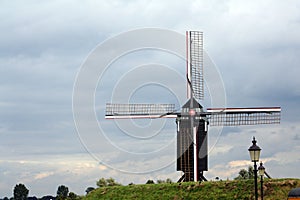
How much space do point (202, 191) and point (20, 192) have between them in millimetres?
107002

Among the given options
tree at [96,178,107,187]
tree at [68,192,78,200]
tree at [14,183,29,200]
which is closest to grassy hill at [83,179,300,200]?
tree at [68,192,78,200]

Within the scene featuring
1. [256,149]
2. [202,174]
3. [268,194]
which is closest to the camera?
[256,149]

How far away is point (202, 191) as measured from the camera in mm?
59250

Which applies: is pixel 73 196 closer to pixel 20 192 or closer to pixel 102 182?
pixel 102 182

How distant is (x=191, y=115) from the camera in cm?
6412

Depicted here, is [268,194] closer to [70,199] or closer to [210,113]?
[210,113]

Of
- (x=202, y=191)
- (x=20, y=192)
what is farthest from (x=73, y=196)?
(x=20, y=192)

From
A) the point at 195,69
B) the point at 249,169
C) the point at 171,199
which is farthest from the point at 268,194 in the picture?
the point at 249,169

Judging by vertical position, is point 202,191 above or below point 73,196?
above

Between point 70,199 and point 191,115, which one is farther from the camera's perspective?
point 70,199

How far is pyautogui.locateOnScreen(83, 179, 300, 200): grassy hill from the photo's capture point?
55438 millimetres

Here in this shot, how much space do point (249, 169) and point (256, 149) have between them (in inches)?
2479

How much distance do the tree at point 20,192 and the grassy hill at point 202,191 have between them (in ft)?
303

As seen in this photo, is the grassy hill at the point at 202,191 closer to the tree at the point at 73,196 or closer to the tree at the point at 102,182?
the tree at the point at 73,196
